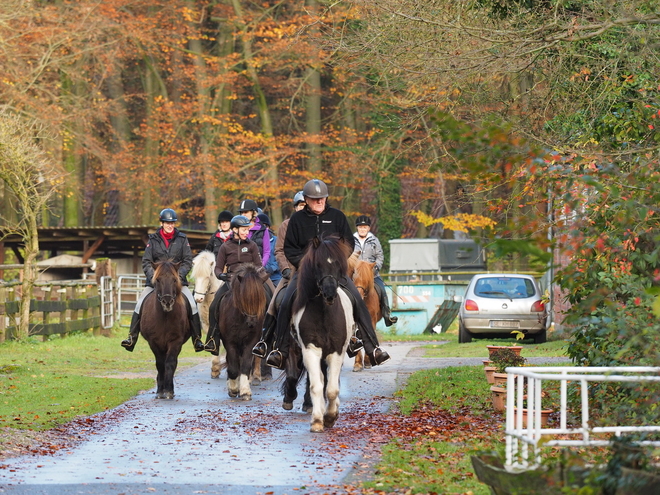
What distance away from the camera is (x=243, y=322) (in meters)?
14.1

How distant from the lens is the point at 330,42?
1466 cm

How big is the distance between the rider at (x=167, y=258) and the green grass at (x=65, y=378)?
3.33 ft

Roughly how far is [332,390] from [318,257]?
54.3 inches

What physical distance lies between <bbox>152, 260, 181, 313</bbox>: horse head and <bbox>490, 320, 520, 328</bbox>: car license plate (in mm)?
13417

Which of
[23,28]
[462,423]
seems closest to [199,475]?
[462,423]

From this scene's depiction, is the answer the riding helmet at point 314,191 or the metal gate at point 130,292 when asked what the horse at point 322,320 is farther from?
the metal gate at point 130,292

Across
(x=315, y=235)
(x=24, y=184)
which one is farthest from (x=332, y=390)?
(x=24, y=184)

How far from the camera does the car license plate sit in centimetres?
2583

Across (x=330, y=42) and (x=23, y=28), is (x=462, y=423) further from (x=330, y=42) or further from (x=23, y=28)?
(x=23, y=28)

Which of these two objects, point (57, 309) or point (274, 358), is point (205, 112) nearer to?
point (57, 309)

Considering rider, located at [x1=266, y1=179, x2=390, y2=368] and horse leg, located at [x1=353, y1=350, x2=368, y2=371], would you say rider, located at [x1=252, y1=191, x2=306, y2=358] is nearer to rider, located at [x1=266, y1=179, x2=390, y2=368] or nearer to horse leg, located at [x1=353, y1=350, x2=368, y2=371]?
rider, located at [x1=266, y1=179, x2=390, y2=368]

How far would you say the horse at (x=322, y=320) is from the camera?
10688 millimetres

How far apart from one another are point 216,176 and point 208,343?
27.1m

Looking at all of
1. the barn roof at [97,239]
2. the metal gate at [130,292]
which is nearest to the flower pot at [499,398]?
the metal gate at [130,292]
